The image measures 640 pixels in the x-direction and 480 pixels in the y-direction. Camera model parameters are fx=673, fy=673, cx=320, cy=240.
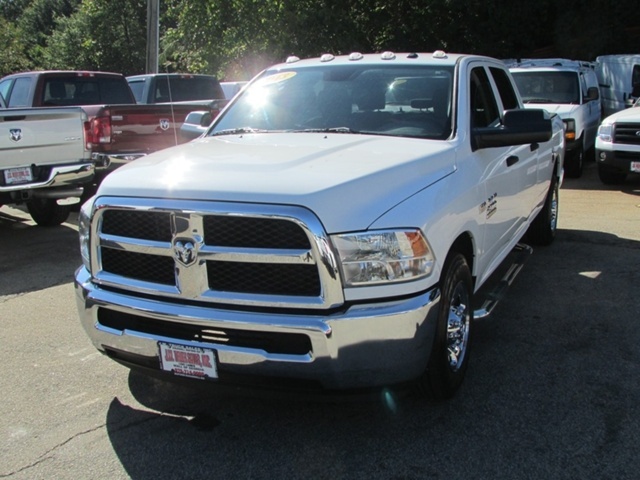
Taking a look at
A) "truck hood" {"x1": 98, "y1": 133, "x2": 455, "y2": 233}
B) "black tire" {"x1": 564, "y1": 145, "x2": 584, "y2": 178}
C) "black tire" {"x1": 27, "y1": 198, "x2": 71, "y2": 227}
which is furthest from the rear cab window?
"black tire" {"x1": 564, "y1": 145, "x2": 584, "y2": 178}

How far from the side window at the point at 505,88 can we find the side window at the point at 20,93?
7.53 meters

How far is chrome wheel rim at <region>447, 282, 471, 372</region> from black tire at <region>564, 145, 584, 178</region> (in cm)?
900

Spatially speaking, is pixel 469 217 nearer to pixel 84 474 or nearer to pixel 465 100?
pixel 465 100

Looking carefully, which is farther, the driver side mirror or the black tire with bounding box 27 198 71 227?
the driver side mirror

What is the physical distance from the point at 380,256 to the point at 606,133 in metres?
8.92

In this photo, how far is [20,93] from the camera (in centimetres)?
1042

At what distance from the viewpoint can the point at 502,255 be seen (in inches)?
193

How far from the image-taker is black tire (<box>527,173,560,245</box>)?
6.83 metres

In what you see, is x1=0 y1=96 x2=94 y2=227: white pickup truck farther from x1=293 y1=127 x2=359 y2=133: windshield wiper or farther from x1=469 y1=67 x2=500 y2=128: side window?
x1=469 y1=67 x2=500 y2=128: side window

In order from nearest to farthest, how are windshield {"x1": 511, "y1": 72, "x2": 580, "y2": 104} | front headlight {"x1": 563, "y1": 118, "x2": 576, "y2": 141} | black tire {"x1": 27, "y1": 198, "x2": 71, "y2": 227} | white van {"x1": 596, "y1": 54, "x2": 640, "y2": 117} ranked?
black tire {"x1": 27, "y1": 198, "x2": 71, "y2": 227} < front headlight {"x1": 563, "y1": 118, "x2": 576, "y2": 141} < windshield {"x1": 511, "y1": 72, "x2": 580, "y2": 104} < white van {"x1": 596, "y1": 54, "x2": 640, "y2": 117}

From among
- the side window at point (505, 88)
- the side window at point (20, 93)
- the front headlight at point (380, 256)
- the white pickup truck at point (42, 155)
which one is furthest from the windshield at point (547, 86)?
the front headlight at point (380, 256)

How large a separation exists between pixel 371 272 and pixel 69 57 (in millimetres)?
41393

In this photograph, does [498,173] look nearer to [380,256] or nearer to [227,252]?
[380,256]

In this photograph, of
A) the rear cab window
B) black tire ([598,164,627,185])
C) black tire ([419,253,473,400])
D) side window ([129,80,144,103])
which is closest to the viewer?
black tire ([419,253,473,400])
